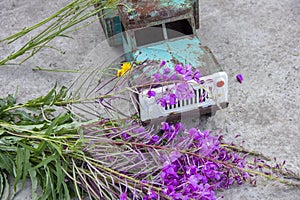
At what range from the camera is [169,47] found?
6.38 feet

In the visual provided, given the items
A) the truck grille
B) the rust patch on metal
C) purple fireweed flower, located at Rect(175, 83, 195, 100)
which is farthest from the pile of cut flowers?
the rust patch on metal

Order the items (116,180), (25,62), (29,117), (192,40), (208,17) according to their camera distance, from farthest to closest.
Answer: (208,17), (25,62), (192,40), (29,117), (116,180)

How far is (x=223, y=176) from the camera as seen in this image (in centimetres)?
167

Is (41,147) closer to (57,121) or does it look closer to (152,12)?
(57,121)

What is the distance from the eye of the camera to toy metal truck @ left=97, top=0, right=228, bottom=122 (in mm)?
1799

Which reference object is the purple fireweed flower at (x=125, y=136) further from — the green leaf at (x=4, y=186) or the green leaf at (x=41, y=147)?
the green leaf at (x=4, y=186)

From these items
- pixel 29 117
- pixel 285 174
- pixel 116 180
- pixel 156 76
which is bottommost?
pixel 285 174

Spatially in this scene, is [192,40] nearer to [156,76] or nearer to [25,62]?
[156,76]

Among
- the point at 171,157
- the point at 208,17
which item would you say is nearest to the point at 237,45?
the point at 208,17

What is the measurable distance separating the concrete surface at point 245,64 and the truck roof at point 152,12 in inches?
13.6

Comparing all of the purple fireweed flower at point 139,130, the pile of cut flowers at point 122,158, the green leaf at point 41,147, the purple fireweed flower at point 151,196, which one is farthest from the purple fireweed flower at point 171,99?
the green leaf at point 41,147

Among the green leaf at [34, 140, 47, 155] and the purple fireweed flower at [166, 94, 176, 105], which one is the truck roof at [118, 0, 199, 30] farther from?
the green leaf at [34, 140, 47, 155]

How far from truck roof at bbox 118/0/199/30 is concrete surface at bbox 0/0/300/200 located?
1.14ft

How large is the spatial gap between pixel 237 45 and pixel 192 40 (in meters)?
0.37
